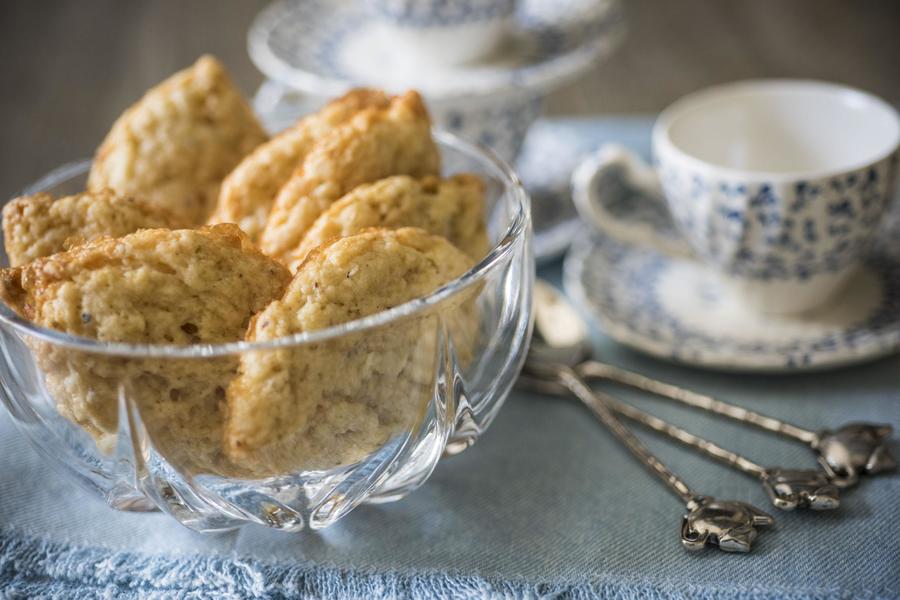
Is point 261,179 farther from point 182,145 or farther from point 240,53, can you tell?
point 240,53

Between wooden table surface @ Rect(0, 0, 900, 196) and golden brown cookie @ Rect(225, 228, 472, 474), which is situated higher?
golden brown cookie @ Rect(225, 228, 472, 474)

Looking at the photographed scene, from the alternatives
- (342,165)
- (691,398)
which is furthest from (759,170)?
(342,165)

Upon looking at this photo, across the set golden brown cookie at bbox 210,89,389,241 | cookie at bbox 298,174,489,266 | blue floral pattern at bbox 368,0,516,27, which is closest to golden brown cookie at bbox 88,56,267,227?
golden brown cookie at bbox 210,89,389,241

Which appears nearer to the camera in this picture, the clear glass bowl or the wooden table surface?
the clear glass bowl

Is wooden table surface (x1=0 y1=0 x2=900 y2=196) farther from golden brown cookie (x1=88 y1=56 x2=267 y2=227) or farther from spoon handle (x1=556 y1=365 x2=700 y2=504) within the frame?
spoon handle (x1=556 y1=365 x2=700 y2=504)

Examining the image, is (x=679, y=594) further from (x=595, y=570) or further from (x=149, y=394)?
(x=149, y=394)

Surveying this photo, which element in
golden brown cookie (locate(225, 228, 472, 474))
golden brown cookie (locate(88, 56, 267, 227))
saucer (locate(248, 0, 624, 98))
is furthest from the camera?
saucer (locate(248, 0, 624, 98))

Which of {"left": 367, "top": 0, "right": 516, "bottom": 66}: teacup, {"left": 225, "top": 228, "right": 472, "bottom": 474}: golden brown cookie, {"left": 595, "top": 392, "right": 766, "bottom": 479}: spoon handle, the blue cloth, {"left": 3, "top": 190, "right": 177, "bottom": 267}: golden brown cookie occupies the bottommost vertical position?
{"left": 595, "top": 392, "right": 766, "bottom": 479}: spoon handle
